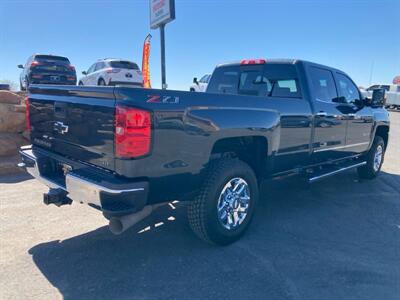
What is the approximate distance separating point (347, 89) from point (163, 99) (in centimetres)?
423

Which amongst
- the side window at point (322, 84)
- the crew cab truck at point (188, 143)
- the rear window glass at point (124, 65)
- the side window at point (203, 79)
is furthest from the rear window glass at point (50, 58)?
the side window at point (322, 84)

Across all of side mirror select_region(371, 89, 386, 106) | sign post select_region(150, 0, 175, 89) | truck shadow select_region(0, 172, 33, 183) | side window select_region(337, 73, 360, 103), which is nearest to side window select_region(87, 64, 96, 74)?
sign post select_region(150, 0, 175, 89)

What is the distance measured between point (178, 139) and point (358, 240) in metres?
2.49

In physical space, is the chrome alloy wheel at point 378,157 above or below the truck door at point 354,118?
below

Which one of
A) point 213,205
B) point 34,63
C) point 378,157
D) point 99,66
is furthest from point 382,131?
point 34,63

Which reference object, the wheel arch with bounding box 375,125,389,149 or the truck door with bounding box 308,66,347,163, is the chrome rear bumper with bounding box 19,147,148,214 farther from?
the wheel arch with bounding box 375,125,389,149

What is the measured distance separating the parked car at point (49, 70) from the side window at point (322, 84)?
11108 millimetres

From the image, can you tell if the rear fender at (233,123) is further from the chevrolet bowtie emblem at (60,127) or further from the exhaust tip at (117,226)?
the chevrolet bowtie emblem at (60,127)

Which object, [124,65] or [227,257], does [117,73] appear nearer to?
[124,65]

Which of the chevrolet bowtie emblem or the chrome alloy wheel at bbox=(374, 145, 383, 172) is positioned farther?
the chrome alloy wheel at bbox=(374, 145, 383, 172)

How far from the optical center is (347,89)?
19.0ft

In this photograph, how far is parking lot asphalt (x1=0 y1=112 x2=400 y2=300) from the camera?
2781 mm

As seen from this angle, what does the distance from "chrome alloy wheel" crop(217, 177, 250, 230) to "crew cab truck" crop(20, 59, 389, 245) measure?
0.04ft

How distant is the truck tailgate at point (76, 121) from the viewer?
2.71m
